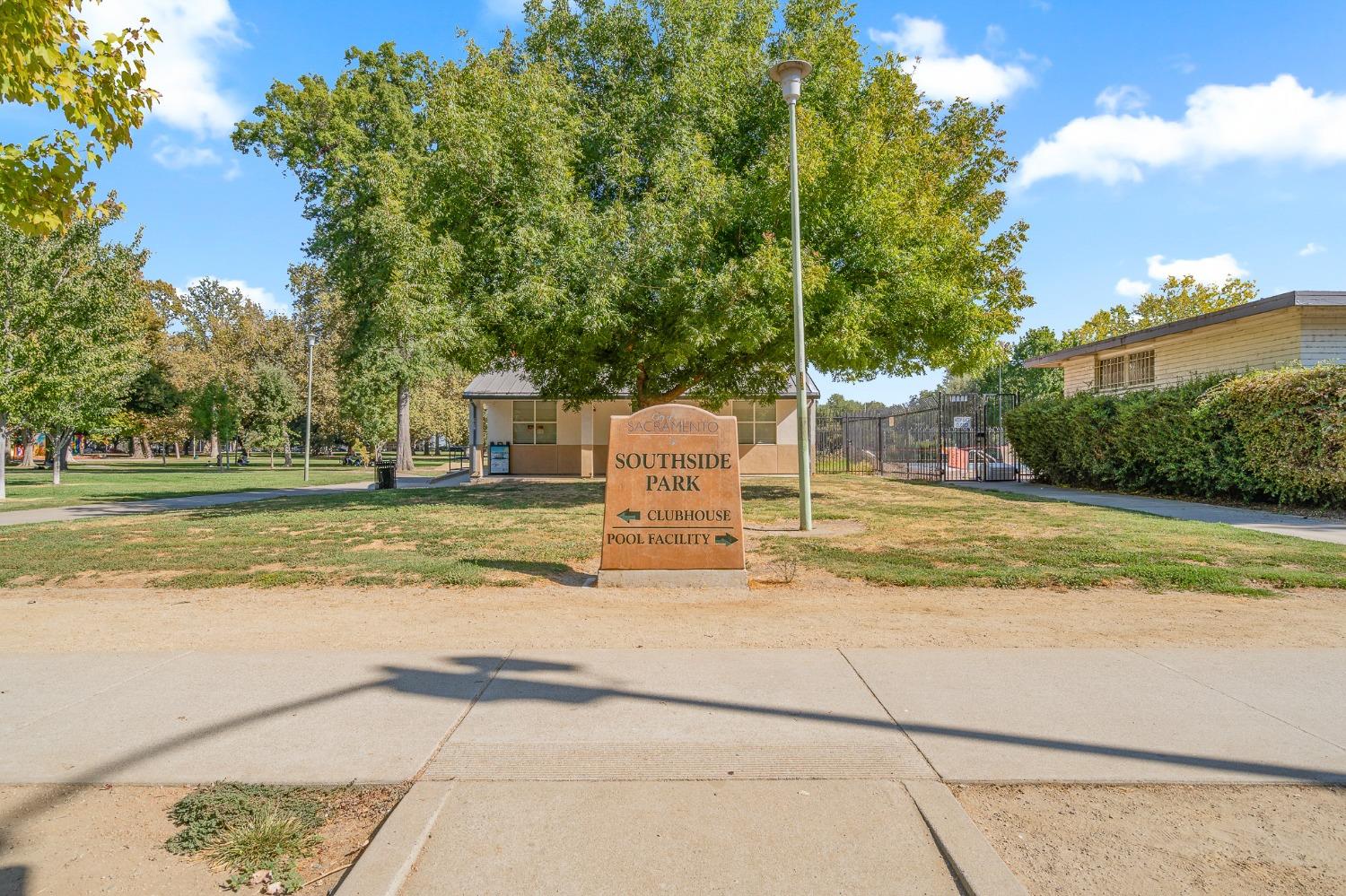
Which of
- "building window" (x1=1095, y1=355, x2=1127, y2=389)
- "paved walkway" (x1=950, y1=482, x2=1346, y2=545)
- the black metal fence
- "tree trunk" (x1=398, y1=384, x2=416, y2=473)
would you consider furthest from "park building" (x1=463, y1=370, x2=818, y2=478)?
"paved walkway" (x1=950, y1=482, x2=1346, y2=545)

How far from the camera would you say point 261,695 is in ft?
14.5

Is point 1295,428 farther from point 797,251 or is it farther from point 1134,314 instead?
point 1134,314

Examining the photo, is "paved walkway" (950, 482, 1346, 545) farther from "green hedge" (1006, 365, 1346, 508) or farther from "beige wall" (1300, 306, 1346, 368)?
"beige wall" (1300, 306, 1346, 368)

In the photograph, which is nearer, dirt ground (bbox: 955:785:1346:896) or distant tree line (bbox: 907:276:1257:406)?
dirt ground (bbox: 955:785:1346:896)

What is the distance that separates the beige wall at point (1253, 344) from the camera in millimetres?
16062

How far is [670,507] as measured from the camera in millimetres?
7840

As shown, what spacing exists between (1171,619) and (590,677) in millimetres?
5001

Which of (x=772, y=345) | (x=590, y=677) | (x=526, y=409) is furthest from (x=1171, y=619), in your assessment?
(x=526, y=409)

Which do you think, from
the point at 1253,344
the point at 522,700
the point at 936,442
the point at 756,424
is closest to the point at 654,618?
the point at 522,700

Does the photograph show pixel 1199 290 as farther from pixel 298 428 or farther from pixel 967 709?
pixel 298 428

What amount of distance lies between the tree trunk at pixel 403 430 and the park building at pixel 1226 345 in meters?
26.0

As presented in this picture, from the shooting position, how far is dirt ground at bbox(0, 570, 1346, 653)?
18.7 feet

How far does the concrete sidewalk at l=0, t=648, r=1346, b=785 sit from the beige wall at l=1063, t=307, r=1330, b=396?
577 inches

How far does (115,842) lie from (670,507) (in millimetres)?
5482
